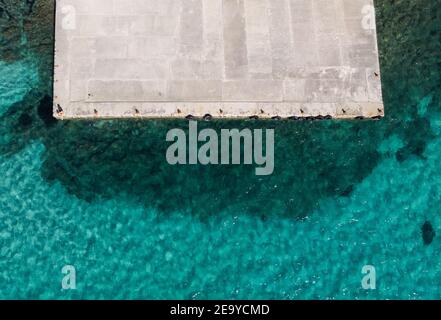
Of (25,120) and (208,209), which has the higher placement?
(25,120)

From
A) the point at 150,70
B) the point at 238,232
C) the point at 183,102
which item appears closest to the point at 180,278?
the point at 238,232

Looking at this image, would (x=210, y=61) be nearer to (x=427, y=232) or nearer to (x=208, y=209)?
(x=208, y=209)

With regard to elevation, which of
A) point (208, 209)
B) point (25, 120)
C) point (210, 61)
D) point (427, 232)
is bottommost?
point (427, 232)

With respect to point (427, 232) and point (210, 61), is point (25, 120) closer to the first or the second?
point (210, 61)

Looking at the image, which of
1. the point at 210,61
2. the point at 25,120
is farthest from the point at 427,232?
the point at 25,120

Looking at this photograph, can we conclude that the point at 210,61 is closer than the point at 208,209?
No

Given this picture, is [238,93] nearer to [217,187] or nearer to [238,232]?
[217,187]

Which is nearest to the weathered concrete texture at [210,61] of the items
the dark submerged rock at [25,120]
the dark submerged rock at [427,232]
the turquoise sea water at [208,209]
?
the turquoise sea water at [208,209]

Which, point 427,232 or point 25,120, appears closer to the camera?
point 427,232
